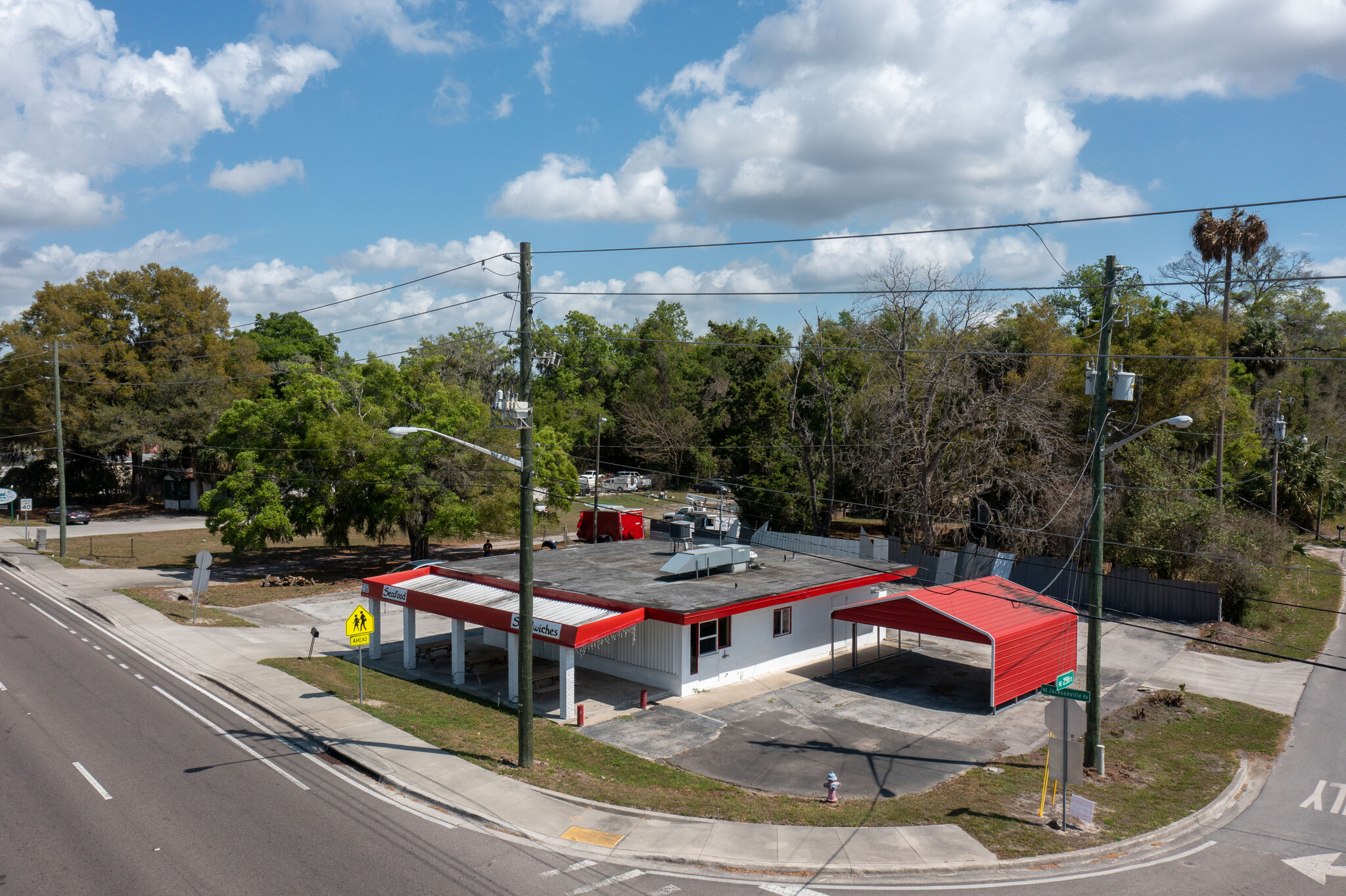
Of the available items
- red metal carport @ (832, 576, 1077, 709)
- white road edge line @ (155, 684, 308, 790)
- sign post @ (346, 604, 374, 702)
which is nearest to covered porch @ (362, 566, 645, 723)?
sign post @ (346, 604, 374, 702)

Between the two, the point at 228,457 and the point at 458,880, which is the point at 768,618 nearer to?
the point at 458,880

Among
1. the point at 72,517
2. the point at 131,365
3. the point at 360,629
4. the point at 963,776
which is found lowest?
the point at 963,776

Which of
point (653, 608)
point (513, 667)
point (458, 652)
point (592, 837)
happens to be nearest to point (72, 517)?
point (458, 652)

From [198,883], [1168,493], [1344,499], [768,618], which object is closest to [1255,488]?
[1344,499]

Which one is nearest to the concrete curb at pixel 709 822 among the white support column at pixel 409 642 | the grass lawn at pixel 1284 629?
the white support column at pixel 409 642

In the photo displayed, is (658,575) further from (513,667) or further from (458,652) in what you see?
(458,652)

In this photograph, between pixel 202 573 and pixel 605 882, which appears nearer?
pixel 605 882

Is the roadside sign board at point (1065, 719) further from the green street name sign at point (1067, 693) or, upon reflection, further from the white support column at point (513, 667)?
the white support column at point (513, 667)
